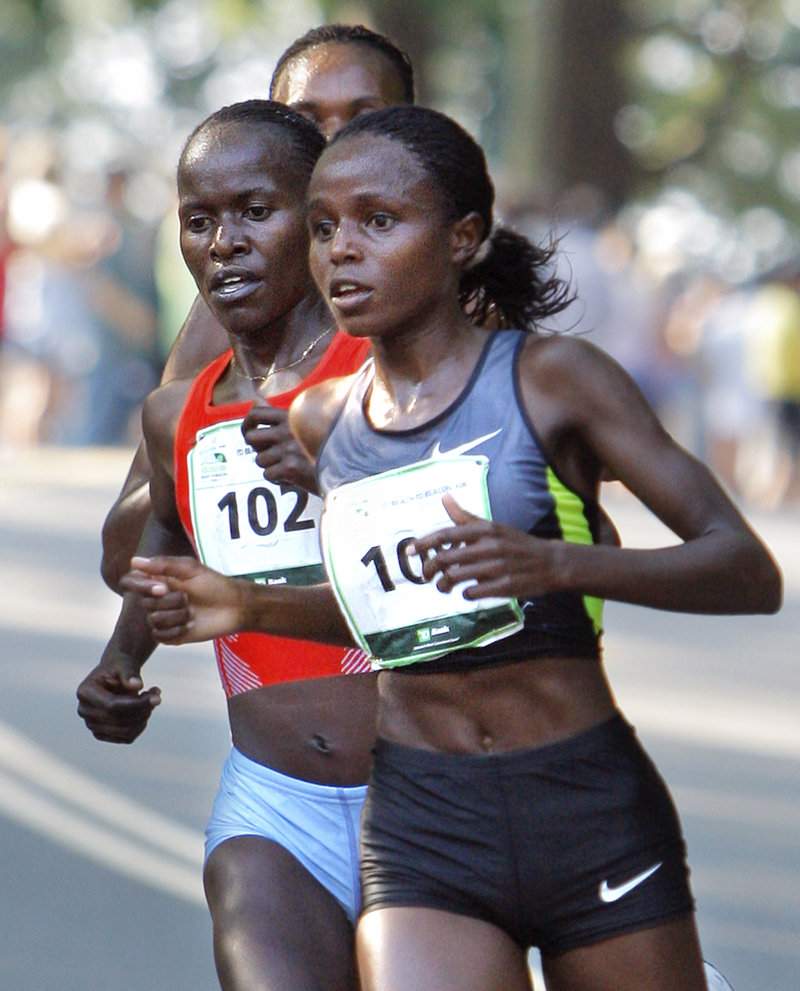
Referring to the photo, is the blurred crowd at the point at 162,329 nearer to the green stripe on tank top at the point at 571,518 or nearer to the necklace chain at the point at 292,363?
the necklace chain at the point at 292,363

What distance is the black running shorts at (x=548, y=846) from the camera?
2959mm

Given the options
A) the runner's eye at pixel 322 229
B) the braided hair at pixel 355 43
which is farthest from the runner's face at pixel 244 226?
the braided hair at pixel 355 43

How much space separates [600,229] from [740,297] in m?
1.20

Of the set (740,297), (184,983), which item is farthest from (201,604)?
(740,297)

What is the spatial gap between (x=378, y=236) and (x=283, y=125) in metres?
0.52

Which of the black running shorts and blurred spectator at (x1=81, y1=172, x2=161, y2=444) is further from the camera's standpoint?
blurred spectator at (x1=81, y1=172, x2=161, y2=444)

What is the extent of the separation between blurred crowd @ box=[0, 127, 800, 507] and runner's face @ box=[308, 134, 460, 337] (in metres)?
8.90

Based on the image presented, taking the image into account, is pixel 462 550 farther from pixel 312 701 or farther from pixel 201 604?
pixel 312 701

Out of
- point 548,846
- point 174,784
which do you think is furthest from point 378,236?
point 174,784

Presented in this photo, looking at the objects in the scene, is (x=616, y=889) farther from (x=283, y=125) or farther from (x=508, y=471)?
(x=283, y=125)

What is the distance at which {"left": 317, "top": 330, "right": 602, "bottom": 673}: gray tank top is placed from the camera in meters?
2.91

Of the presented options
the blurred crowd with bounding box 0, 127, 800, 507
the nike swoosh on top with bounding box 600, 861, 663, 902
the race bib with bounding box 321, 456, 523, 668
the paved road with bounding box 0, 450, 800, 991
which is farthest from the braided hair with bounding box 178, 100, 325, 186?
the blurred crowd with bounding box 0, 127, 800, 507

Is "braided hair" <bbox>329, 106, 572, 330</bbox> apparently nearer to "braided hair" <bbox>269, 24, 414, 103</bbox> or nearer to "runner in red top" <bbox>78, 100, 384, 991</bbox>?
"runner in red top" <bbox>78, 100, 384, 991</bbox>

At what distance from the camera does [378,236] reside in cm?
301
